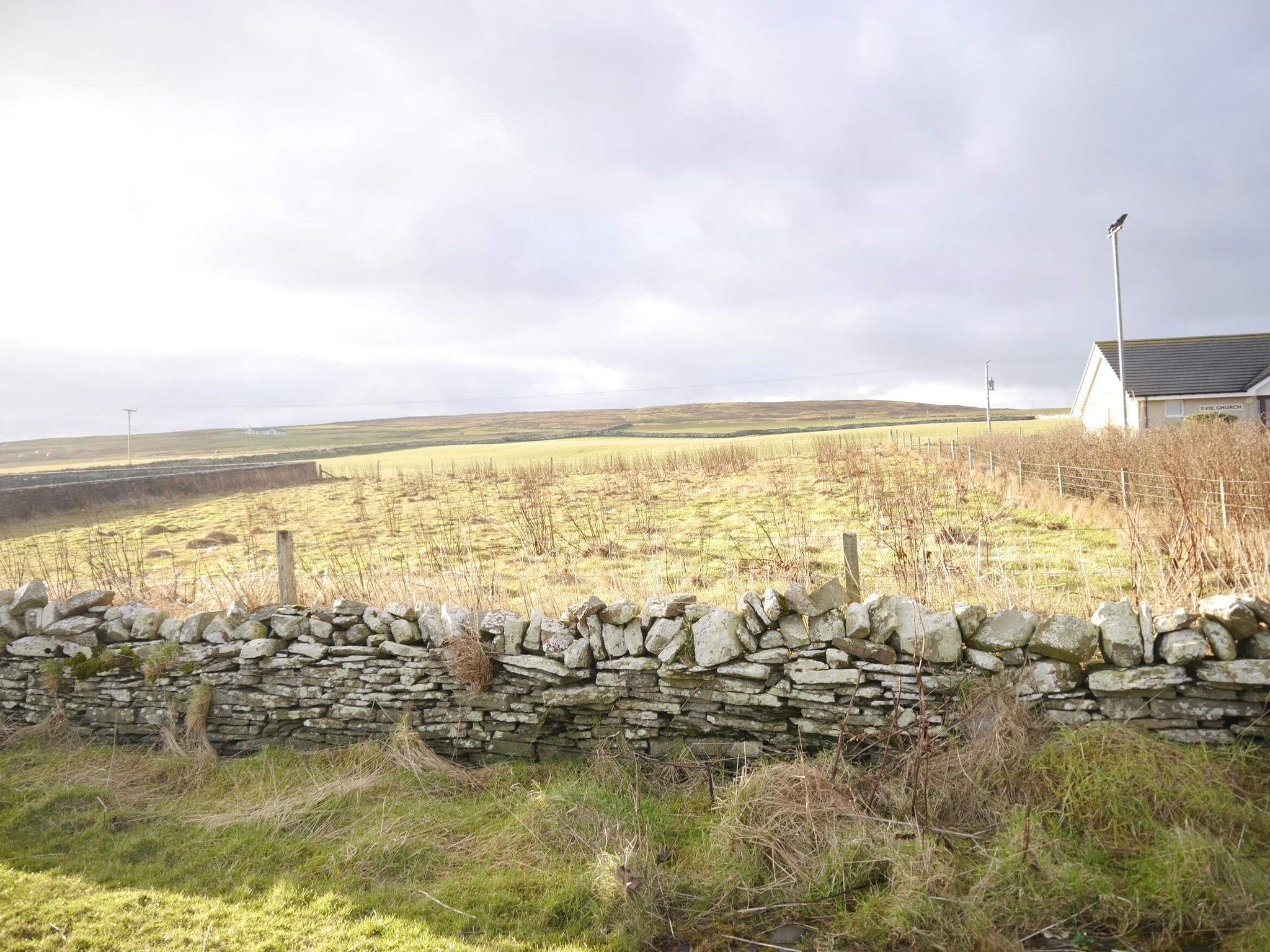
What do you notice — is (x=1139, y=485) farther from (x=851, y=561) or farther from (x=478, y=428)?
(x=478, y=428)

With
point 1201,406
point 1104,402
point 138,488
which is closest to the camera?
point 138,488

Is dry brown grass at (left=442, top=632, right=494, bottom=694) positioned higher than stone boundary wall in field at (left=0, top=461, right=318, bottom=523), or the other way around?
stone boundary wall in field at (left=0, top=461, right=318, bottom=523)

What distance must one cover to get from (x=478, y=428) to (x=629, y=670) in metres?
120

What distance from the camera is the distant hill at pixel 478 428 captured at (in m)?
96.9

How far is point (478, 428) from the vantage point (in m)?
122

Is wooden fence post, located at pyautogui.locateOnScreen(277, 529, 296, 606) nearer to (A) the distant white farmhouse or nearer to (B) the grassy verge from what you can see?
(B) the grassy verge

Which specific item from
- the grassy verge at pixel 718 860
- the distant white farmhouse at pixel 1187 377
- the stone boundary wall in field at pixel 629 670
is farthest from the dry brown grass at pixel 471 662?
the distant white farmhouse at pixel 1187 377

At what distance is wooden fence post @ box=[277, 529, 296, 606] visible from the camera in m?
6.75

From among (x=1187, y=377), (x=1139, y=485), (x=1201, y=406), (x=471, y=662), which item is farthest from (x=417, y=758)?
(x=1187, y=377)

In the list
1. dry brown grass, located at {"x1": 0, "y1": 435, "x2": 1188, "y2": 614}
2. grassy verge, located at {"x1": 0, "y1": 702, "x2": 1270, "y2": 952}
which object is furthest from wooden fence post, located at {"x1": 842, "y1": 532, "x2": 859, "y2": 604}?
grassy verge, located at {"x1": 0, "y1": 702, "x2": 1270, "y2": 952}

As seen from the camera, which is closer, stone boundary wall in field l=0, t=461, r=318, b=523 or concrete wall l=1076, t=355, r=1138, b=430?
stone boundary wall in field l=0, t=461, r=318, b=523

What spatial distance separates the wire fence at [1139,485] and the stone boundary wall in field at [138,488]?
26327mm

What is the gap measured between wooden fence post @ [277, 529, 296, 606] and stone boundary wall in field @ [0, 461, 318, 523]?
19143mm

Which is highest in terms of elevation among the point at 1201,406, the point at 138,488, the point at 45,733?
the point at 1201,406
